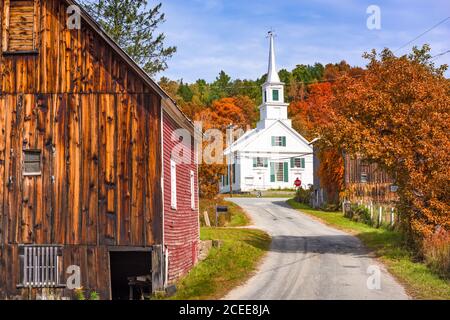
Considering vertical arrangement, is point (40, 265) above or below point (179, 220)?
below

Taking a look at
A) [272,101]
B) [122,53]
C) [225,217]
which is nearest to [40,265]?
[122,53]

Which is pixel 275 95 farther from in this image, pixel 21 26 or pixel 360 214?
pixel 21 26

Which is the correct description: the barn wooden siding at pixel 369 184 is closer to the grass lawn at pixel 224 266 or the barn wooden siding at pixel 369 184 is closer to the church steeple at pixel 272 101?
the grass lawn at pixel 224 266

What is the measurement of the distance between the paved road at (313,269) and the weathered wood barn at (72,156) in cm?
307

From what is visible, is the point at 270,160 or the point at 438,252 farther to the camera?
the point at 270,160

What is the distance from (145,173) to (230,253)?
7.51 metres

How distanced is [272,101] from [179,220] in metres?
51.7

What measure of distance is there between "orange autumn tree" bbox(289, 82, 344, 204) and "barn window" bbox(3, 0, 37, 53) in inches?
471

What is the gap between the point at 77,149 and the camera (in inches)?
→ 714

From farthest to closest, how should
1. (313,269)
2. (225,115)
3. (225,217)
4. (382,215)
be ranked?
(225,115), (225,217), (382,215), (313,269)

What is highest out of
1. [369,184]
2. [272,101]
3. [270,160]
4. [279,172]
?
[272,101]

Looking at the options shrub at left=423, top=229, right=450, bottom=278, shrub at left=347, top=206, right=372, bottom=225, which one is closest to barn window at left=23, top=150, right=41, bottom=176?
shrub at left=423, top=229, right=450, bottom=278

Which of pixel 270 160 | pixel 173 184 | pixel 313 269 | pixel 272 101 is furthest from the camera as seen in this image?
pixel 272 101
